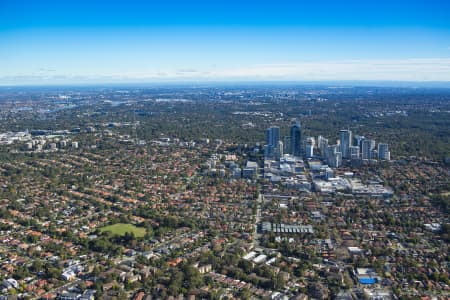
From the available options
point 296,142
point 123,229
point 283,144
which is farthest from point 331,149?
point 123,229

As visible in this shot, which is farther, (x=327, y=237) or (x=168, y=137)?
(x=168, y=137)

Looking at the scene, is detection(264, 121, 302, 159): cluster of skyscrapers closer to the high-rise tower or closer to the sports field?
the high-rise tower

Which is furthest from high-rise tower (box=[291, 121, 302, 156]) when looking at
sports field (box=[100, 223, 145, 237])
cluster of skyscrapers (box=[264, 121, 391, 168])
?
sports field (box=[100, 223, 145, 237])

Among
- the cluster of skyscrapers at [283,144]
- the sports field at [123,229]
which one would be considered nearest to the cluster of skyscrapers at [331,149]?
the cluster of skyscrapers at [283,144]

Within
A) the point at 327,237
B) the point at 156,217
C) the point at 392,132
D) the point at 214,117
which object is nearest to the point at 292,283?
the point at 327,237

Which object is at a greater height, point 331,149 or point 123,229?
point 331,149

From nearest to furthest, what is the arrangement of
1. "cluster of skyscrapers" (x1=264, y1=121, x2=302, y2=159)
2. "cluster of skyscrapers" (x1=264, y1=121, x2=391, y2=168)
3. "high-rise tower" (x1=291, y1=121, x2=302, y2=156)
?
1. "cluster of skyscrapers" (x1=264, y1=121, x2=391, y2=168)
2. "cluster of skyscrapers" (x1=264, y1=121, x2=302, y2=159)
3. "high-rise tower" (x1=291, y1=121, x2=302, y2=156)

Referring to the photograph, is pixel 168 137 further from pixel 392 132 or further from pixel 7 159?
pixel 392 132

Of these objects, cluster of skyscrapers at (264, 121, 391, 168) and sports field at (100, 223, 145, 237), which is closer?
sports field at (100, 223, 145, 237)

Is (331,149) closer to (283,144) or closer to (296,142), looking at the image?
(296,142)
